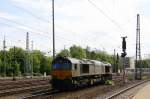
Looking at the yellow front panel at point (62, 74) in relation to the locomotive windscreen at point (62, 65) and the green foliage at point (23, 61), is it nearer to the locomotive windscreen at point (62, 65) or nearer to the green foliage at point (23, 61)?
the locomotive windscreen at point (62, 65)

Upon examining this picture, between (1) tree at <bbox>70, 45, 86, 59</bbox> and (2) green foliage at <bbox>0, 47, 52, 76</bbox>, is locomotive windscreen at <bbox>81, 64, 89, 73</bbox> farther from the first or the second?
(1) tree at <bbox>70, 45, 86, 59</bbox>

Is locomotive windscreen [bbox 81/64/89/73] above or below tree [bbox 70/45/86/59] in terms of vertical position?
below

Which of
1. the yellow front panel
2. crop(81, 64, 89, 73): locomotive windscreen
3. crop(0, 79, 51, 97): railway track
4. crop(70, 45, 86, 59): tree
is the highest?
crop(70, 45, 86, 59): tree

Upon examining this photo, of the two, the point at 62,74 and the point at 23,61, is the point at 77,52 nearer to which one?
the point at 23,61

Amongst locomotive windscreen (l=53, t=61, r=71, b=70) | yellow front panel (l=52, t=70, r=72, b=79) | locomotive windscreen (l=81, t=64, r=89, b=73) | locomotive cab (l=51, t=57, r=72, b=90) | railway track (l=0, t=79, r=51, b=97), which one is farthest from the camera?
locomotive windscreen (l=81, t=64, r=89, b=73)

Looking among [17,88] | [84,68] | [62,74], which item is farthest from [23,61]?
[62,74]

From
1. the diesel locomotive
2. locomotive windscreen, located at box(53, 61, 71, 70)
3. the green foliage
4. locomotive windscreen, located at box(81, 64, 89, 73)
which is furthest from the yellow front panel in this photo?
the green foliage

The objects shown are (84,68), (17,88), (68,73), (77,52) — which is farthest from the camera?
(77,52)

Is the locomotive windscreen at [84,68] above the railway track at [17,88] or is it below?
above

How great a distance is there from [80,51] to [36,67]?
29.9 meters

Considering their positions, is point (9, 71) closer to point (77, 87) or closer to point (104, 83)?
point (104, 83)

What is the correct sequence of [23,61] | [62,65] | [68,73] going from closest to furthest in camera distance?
[68,73] < [62,65] < [23,61]

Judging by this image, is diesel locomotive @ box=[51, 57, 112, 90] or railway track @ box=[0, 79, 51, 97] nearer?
railway track @ box=[0, 79, 51, 97]

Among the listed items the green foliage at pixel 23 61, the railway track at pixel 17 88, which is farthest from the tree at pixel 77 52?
the railway track at pixel 17 88
